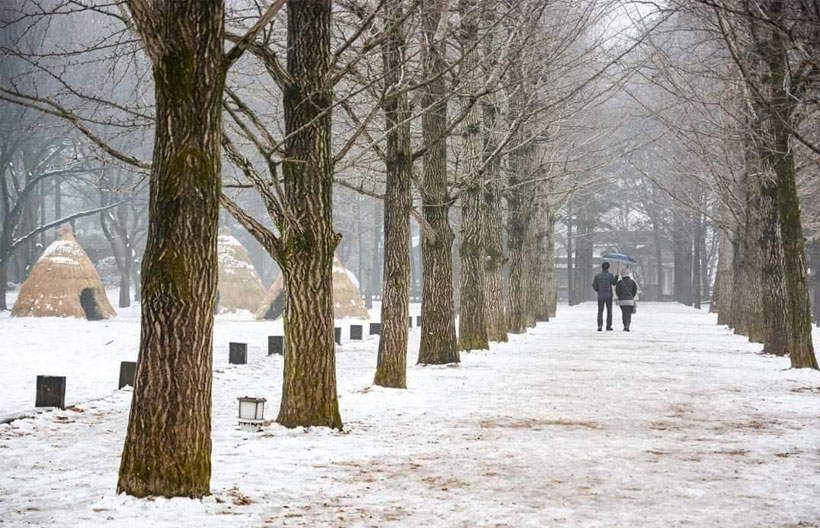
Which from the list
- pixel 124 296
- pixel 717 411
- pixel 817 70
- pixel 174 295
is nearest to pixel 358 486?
pixel 174 295

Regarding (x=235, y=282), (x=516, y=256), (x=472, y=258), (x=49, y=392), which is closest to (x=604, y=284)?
(x=516, y=256)

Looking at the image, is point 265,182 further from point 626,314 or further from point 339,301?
point 339,301

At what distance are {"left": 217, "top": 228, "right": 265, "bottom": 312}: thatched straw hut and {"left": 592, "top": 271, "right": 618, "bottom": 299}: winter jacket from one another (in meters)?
12.9

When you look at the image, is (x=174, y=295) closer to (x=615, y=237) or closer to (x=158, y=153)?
(x=158, y=153)

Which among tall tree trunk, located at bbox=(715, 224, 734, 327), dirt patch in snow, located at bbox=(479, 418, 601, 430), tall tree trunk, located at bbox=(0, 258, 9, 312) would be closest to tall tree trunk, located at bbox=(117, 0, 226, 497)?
dirt patch in snow, located at bbox=(479, 418, 601, 430)

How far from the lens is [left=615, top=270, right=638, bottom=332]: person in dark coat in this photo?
3047cm

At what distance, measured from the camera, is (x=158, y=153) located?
21.8 feet

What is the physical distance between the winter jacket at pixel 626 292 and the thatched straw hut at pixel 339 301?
901 cm

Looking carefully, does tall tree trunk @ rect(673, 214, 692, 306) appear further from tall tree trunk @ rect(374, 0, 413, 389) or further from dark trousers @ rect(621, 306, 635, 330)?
tall tree trunk @ rect(374, 0, 413, 389)

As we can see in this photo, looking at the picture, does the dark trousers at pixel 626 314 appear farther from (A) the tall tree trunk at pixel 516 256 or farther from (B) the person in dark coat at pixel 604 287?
(A) the tall tree trunk at pixel 516 256

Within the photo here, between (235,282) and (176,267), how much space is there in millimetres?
30892

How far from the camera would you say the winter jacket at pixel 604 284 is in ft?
98.5

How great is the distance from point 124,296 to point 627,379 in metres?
34.9

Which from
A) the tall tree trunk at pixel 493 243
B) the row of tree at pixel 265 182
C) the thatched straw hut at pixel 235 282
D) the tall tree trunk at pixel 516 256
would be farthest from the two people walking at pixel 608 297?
the thatched straw hut at pixel 235 282
